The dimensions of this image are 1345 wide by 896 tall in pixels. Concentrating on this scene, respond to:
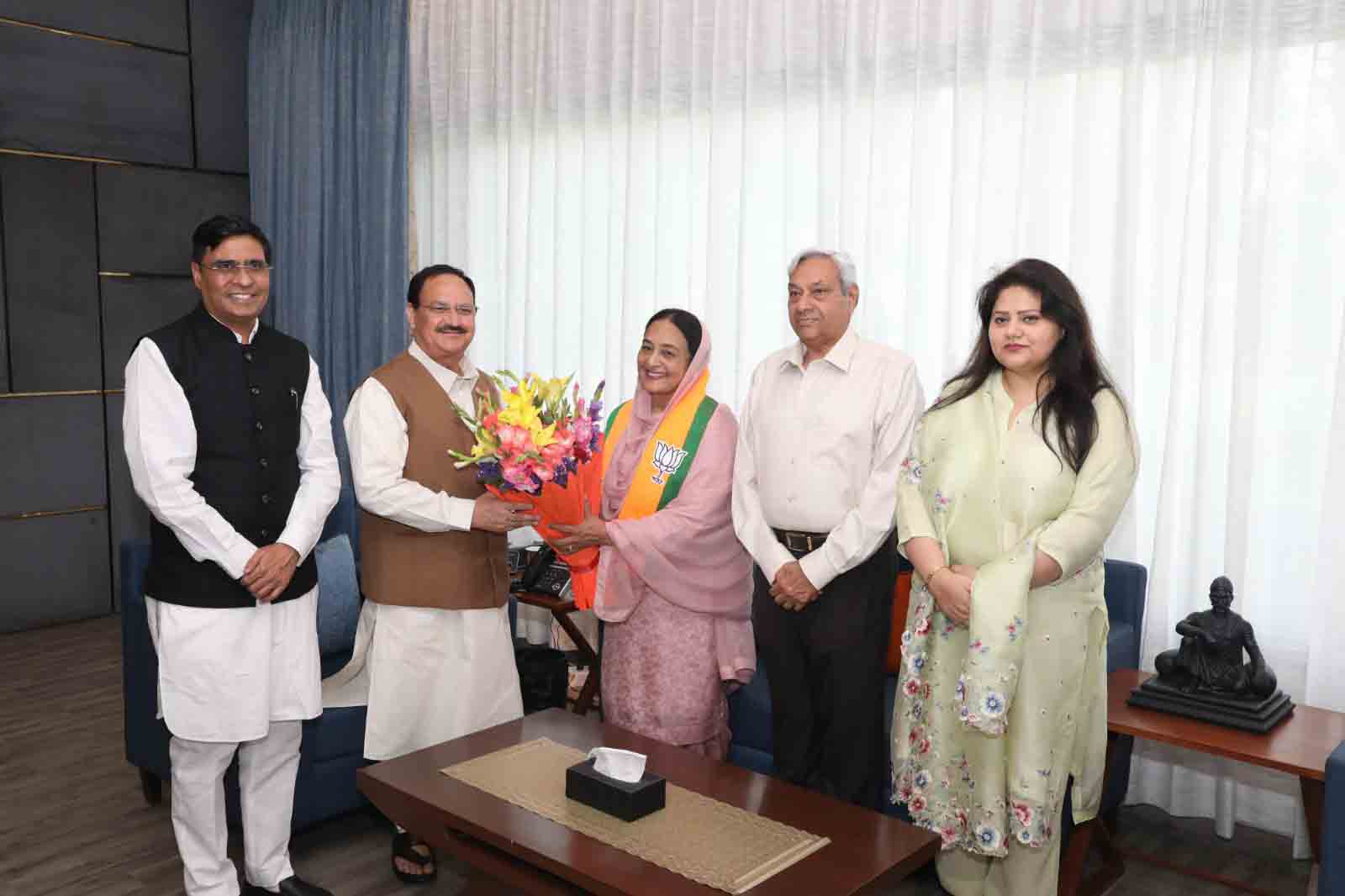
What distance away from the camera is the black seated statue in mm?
2777

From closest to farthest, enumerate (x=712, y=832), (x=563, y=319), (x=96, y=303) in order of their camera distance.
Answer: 1. (x=712, y=832)
2. (x=563, y=319)
3. (x=96, y=303)

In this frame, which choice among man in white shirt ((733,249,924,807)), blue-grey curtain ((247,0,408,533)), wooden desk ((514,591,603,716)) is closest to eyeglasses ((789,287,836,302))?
man in white shirt ((733,249,924,807))

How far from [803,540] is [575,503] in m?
0.64

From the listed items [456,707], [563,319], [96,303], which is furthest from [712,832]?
[96,303]

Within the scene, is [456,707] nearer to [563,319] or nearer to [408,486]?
[408,486]

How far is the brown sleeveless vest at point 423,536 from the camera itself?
290 cm

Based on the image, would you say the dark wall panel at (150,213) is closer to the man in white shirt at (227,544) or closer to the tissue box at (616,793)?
the man in white shirt at (227,544)

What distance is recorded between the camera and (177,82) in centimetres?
609

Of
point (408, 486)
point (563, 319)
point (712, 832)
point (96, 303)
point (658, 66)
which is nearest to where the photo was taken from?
point (712, 832)

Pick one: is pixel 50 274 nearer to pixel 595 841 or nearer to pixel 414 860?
pixel 414 860

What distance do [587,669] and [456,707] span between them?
128cm

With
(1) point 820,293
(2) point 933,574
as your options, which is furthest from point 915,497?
(1) point 820,293

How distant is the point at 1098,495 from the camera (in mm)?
2465

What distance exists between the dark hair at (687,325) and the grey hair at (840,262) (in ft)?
1.01
